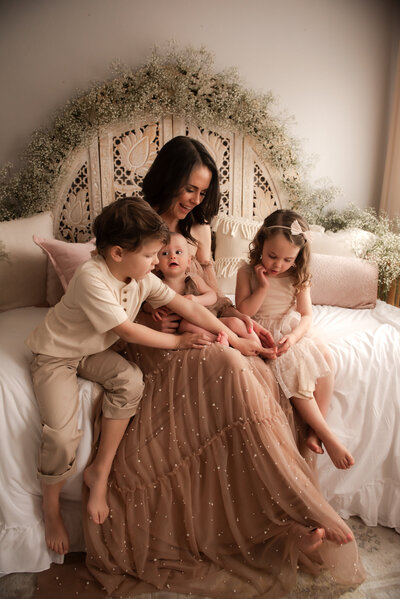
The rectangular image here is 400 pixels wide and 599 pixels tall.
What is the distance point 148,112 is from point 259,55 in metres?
0.87

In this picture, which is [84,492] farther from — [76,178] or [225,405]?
[76,178]

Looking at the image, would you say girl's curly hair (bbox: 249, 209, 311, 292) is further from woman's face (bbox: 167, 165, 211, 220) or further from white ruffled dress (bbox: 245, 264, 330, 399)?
woman's face (bbox: 167, 165, 211, 220)

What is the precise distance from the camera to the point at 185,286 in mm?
1799

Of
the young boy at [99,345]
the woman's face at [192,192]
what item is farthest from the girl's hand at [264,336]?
the woman's face at [192,192]

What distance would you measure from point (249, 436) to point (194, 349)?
1.17ft

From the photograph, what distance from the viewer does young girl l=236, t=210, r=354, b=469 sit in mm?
1540

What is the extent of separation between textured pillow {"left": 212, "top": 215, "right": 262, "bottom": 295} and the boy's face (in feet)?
3.94

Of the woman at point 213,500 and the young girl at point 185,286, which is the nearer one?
the woman at point 213,500

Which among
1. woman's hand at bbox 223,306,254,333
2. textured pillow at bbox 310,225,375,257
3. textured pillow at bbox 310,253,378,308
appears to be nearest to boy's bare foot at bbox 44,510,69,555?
woman's hand at bbox 223,306,254,333

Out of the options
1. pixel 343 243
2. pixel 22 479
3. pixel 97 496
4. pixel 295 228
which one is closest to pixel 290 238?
pixel 295 228

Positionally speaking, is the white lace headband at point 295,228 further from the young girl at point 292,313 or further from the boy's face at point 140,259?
the boy's face at point 140,259

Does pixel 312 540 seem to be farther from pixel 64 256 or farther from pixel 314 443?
pixel 64 256

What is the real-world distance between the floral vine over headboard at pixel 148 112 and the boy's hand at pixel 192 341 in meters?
1.44

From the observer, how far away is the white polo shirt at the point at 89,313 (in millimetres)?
1337
